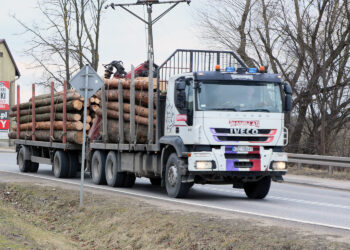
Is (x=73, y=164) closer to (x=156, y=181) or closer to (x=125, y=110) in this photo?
(x=156, y=181)

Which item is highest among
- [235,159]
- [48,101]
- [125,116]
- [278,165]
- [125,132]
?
[48,101]

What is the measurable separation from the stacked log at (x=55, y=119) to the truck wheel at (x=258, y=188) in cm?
668

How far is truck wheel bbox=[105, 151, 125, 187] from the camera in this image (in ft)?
63.7

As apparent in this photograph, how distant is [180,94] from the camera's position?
50.2 feet

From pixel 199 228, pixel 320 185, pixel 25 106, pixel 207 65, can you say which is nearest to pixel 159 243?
pixel 199 228

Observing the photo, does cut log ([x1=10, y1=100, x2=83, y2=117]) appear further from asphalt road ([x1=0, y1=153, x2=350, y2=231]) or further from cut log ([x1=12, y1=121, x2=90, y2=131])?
asphalt road ([x1=0, y1=153, x2=350, y2=231])

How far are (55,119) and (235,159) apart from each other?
33.8ft

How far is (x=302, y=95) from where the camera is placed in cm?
3139

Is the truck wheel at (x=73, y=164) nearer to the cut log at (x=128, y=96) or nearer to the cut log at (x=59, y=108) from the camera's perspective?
the cut log at (x=59, y=108)

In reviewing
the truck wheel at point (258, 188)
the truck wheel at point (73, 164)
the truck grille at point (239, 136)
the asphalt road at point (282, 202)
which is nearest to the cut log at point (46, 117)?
the truck wheel at point (73, 164)

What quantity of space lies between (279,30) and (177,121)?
1685 cm

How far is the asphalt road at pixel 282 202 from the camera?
13.1 m

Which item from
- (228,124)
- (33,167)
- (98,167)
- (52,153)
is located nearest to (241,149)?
(228,124)

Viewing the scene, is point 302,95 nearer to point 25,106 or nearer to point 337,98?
point 337,98
